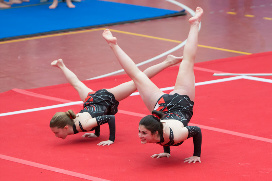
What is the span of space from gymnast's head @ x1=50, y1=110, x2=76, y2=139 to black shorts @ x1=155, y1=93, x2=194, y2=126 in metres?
0.80

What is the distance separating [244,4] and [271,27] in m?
2.67

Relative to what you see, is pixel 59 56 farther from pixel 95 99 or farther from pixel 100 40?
pixel 95 99

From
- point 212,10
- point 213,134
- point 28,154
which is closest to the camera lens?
point 28,154

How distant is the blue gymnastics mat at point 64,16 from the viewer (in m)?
11.0

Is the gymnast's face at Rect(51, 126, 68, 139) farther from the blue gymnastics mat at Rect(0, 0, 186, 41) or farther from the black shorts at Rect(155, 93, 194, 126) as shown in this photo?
the blue gymnastics mat at Rect(0, 0, 186, 41)

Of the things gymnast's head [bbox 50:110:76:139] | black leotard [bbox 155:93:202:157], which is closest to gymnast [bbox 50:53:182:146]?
gymnast's head [bbox 50:110:76:139]

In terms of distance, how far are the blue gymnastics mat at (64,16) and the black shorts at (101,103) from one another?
5.34 m

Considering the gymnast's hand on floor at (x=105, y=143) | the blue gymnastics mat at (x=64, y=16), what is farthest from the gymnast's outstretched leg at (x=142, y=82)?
the blue gymnastics mat at (x=64, y=16)

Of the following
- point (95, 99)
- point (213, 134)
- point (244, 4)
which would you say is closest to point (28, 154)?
point (95, 99)

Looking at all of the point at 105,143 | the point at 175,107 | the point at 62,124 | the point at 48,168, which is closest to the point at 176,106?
the point at 175,107

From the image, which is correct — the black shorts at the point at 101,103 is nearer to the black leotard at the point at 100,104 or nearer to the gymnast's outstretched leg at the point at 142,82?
the black leotard at the point at 100,104

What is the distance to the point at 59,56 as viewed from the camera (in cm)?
930

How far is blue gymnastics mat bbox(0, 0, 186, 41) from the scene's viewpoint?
11.0m

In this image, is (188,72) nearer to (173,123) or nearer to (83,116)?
(173,123)
